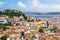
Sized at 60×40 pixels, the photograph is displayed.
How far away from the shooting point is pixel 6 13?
8.23m

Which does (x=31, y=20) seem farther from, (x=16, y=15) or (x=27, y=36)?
(x=27, y=36)

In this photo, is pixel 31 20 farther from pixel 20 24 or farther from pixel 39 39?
pixel 39 39

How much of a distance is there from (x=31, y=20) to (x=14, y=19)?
2.19ft

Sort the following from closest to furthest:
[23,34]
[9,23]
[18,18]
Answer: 1. [23,34]
2. [9,23]
3. [18,18]

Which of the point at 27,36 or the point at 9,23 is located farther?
the point at 9,23

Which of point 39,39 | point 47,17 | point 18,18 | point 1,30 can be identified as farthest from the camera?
point 18,18

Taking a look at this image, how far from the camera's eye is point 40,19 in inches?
316

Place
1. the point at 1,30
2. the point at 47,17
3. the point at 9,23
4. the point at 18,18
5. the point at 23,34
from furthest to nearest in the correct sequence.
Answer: the point at 18,18
the point at 47,17
the point at 9,23
the point at 1,30
the point at 23,34

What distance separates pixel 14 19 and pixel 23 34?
2296mm

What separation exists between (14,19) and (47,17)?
110 centimetres

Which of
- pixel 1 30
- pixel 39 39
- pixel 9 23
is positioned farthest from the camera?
pixel 9 23

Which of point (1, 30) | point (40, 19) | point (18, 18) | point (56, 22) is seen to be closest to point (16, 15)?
point (18, 18)

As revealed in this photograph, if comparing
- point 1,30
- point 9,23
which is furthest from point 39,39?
point 9,23

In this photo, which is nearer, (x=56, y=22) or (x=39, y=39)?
(x=39, y=39)
